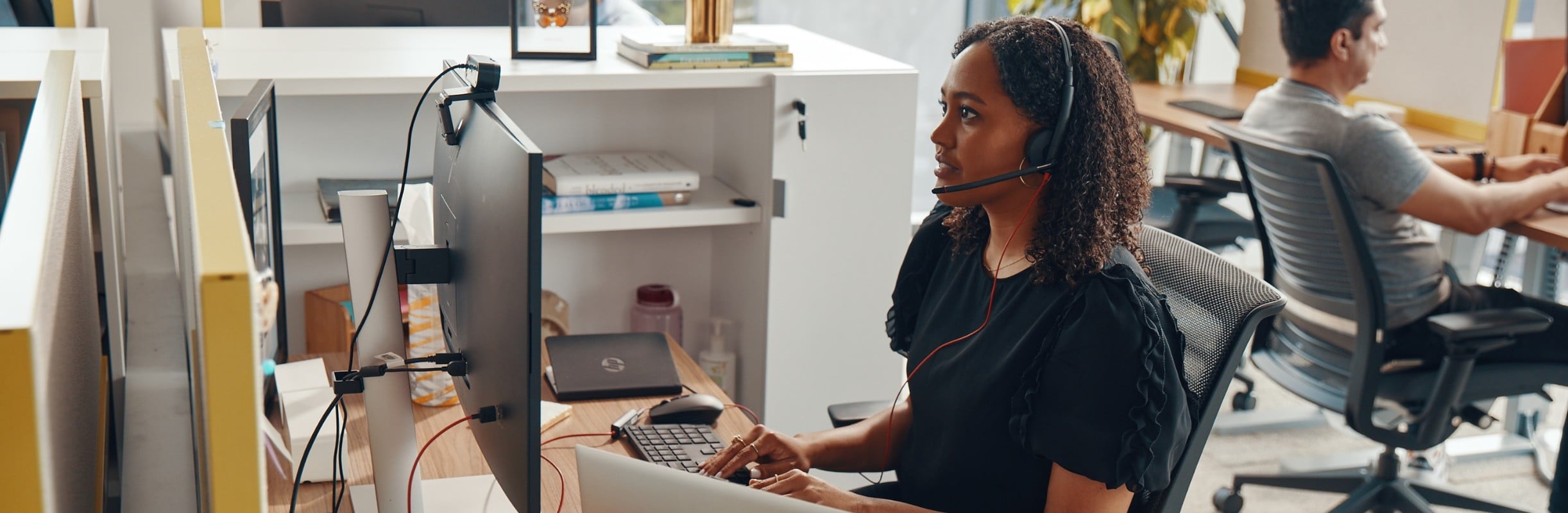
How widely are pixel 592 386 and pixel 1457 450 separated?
2.18 m

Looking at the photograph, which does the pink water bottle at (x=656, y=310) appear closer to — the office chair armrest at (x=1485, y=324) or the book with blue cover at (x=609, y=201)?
the book with blue cover at (x=609, y=201)

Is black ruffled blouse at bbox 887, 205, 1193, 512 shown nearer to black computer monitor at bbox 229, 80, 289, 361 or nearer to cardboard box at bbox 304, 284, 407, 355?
black computer monitor at bbox 229, 80, 289, 361

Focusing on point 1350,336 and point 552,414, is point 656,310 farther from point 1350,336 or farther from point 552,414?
point 1350,336

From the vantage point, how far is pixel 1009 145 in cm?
124

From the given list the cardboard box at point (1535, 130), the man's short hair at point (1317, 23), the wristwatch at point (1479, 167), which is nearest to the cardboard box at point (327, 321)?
the man's short hair at point (1317, 23)

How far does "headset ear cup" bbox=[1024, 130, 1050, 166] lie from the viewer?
1.22 meters

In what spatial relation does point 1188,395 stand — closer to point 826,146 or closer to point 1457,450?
point 826,146

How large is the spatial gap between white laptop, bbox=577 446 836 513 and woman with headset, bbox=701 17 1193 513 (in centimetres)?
25

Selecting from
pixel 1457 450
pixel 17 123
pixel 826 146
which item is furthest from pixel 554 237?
pixel 1457 450

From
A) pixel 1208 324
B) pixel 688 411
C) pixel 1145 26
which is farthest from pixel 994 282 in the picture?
pixel 1145 26

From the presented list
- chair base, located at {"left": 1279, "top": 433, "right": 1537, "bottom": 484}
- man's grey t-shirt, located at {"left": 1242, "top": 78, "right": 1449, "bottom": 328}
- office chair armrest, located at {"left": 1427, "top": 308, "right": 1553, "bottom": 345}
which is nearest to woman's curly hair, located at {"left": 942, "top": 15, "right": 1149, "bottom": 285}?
office chair armrest, located at {"left": 1427, "top": 308, "right": 1553, "bottom": 345}

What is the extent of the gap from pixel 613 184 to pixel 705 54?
0.80 feet

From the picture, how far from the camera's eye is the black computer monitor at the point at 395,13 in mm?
2494

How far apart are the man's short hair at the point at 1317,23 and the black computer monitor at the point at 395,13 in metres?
1.54
